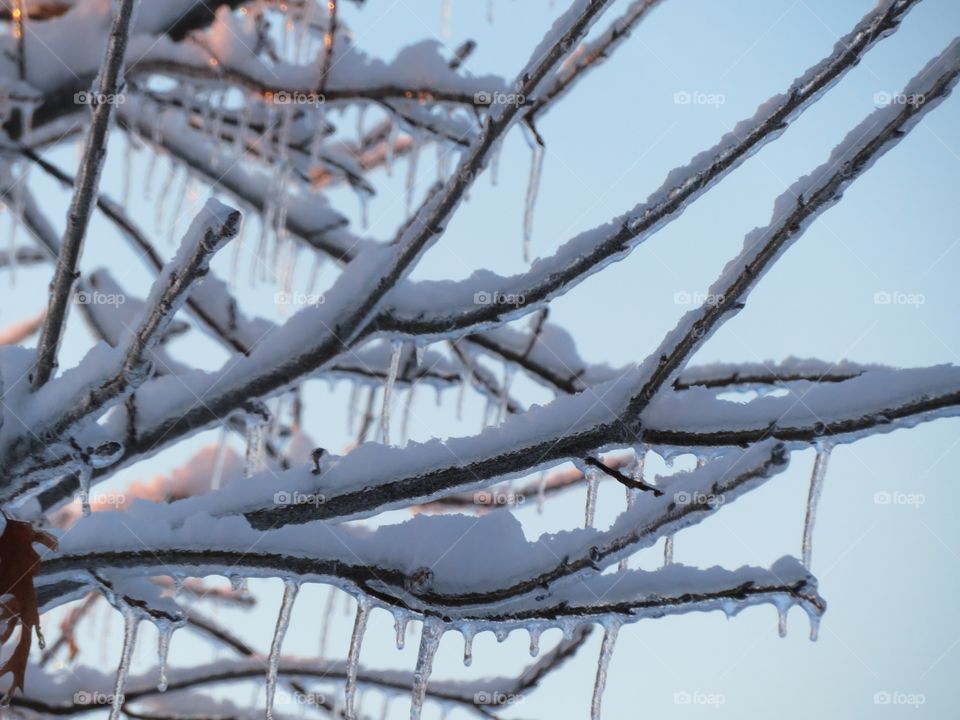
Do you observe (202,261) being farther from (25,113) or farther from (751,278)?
(25,113)

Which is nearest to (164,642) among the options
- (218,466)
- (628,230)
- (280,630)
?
(280,630)

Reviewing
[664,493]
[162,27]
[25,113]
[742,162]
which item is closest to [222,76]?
[162,27]

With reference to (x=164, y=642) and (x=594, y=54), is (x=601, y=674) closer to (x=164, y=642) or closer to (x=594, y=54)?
(x=164, y=642)

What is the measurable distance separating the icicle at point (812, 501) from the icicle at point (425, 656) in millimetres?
643

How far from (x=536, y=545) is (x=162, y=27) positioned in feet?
8.70

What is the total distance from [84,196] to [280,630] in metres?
0.87

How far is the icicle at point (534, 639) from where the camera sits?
1.37 m

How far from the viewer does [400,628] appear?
4.83 ft

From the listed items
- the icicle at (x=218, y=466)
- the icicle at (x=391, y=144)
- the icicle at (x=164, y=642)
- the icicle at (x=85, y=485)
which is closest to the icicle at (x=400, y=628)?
the icicle at (x=164, y=642)

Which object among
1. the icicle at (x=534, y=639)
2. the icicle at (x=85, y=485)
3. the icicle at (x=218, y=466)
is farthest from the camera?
the icicle at (x=218, y=466)

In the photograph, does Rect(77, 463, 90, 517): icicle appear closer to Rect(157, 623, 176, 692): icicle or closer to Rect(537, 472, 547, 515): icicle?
Rect(157, 623, 176, 692): icicle

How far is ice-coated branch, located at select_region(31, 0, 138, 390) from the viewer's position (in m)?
1.43

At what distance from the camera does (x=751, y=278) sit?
4.16 ft

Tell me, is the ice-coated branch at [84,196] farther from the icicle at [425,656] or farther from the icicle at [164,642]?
the icicle at [425,656]
